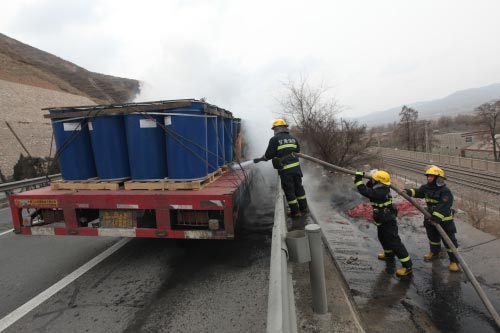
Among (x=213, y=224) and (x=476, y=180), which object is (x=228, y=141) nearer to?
(x=213, y=224)

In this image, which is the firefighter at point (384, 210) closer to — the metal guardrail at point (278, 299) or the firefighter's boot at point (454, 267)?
the firefighter's boot at point (454, 267)

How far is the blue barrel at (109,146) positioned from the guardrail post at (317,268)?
291cm

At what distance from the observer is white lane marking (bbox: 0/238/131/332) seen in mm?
3213

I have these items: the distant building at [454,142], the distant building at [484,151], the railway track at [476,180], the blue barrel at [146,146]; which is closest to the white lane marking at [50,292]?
the blue barrel at [146,146]

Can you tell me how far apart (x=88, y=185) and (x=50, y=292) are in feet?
4.49

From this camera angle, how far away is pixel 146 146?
165 inches

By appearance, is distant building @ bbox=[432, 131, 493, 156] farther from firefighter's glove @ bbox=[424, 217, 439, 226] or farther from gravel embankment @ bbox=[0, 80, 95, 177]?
firefighter's glove @ bbox=[424, 217, 439, 226]

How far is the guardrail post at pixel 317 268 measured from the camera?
263cm

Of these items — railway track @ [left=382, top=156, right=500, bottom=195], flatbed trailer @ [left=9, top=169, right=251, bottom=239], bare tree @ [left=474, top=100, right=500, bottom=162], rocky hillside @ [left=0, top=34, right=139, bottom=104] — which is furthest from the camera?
bare tree @ [left=474, top=100, right=500, bottom=162]

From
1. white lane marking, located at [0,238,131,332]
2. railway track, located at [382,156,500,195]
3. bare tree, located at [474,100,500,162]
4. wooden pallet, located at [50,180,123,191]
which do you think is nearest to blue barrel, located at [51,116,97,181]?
wooden pallet, located at [50,180,123,191]

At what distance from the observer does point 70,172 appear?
453 cm

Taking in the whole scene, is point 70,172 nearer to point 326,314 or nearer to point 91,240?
point 91,240

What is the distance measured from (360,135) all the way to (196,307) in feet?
44.8

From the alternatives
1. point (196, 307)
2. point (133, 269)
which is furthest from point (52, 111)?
point (196, 307)
